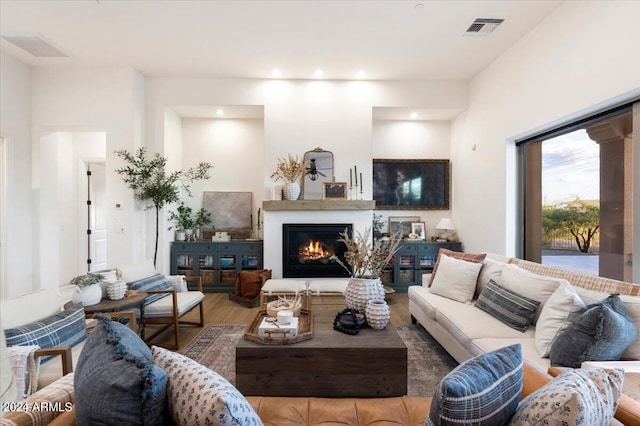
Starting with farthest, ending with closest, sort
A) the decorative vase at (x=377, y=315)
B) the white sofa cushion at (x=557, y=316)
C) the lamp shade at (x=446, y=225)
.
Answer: the lamp shade at (x=446, y=225)
the decorative vase at (x=377, y=315)
the white sofa cushion at (x=557, y=316)

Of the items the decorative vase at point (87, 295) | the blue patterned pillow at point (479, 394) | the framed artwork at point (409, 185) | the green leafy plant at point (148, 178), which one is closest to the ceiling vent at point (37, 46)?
the green leafy plant at point (148, 178)

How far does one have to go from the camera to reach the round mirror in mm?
4812

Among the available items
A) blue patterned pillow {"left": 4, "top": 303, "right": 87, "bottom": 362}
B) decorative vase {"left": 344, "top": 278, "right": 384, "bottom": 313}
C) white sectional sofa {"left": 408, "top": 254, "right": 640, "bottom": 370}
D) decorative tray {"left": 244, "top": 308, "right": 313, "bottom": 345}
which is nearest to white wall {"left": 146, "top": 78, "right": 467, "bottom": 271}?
white sectional sofa {"left": 408, "top": 254, "right": 640, "bottom": 370}

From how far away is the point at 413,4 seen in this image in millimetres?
3076

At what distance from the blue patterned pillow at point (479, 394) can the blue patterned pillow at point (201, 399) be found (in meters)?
0.54

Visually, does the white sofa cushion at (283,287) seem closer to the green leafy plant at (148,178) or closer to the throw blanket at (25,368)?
the green leafy plant at (148,178)

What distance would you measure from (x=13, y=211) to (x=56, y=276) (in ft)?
3.93

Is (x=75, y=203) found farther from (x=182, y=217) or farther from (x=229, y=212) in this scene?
(x=229, y=212)

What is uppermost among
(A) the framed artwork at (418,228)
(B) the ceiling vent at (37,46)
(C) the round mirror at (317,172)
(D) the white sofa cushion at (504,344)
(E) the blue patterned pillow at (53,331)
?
(B) the ceiling vent at (37,46)

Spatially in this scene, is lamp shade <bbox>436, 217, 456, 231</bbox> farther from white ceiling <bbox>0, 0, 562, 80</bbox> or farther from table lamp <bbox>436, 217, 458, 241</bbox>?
white ceiling <bbox>0, 0, 562, 80</bbox>

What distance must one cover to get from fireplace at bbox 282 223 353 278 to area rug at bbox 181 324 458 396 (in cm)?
149

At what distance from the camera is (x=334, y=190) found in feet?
15.8

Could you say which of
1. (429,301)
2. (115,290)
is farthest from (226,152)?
(429,301)

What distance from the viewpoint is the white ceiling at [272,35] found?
3125mm
